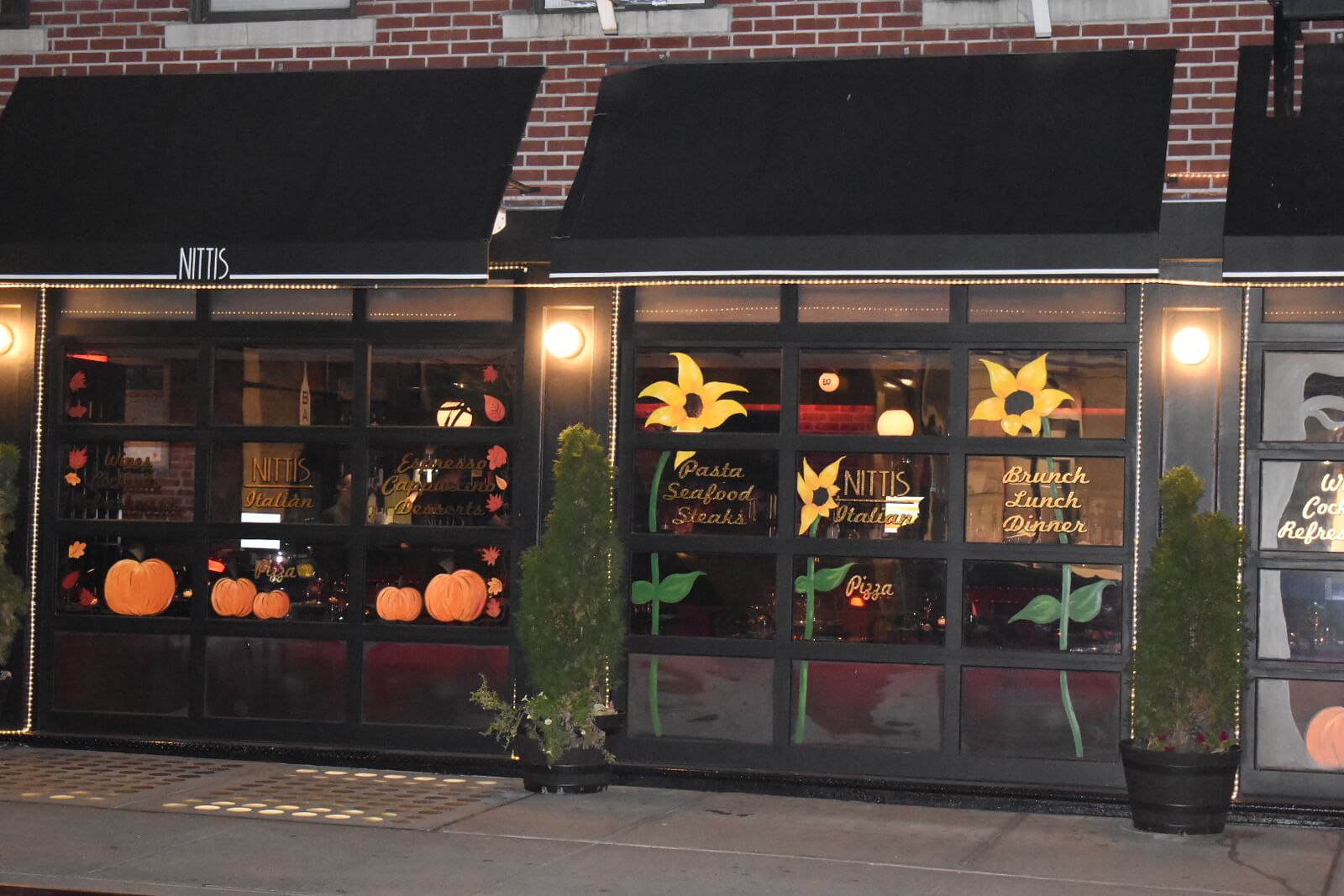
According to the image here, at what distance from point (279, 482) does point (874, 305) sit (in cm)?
392

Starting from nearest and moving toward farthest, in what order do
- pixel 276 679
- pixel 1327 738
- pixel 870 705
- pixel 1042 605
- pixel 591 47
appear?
pixel 1327 738 → pixel 1042 605 → pixel 870 705 → pixel 591 47 → pixel 276 679

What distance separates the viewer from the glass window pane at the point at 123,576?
10633 mm

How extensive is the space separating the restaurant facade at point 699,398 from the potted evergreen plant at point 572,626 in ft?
1.75

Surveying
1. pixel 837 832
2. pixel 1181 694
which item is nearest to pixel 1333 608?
pixel 1181 694

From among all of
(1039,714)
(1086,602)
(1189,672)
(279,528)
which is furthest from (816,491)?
(279,528)

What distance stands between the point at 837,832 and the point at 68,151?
20.4 ft

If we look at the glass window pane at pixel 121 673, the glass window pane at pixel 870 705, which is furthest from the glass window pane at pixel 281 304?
the glass window pane at pixel 870 705

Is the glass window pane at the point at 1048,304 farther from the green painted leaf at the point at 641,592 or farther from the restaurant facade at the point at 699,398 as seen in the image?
the green painted leaf at the point at 641,592

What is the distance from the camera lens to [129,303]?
35.1ft

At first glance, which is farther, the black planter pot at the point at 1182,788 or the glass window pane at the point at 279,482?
the glass window pane at the point at 279,482

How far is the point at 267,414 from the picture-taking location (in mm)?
10523

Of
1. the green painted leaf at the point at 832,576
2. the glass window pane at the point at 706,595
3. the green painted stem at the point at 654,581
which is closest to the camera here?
the green painted leaf at the point at 832,576

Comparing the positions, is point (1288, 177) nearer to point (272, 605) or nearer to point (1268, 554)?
point (1268, 554)

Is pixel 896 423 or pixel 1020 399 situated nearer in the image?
pixel 1020 399
